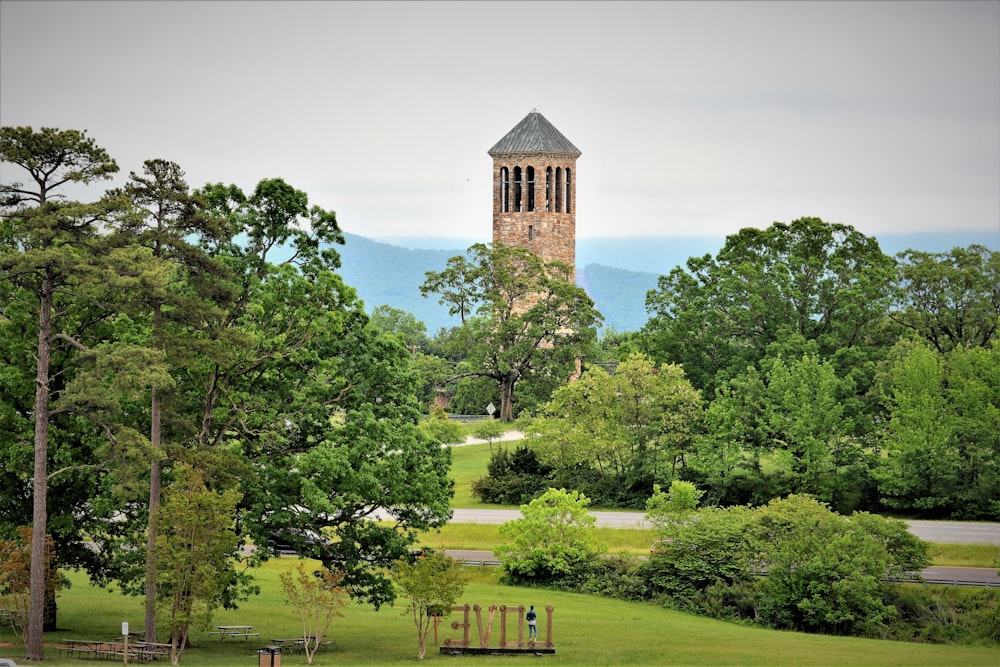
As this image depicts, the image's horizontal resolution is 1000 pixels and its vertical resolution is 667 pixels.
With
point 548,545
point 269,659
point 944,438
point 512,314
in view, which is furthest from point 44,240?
point 512,314

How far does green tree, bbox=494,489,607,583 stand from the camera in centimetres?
5256

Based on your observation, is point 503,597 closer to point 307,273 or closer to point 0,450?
point 307,273

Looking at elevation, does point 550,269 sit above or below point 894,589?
above

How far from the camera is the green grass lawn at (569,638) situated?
38406mm

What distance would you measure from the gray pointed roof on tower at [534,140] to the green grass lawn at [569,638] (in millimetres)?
63077

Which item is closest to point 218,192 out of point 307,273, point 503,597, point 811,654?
point 307,273

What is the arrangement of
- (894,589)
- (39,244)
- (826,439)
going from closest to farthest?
1. (39,244)
2. (894,589)
3. (826,439)

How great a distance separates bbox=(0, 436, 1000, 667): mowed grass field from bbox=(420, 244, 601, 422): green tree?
41.0m

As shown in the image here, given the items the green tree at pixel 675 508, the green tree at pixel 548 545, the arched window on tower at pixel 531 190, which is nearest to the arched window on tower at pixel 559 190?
the arched window on tower at pixel 531 190

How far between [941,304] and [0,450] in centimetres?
5104

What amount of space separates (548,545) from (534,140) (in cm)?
6177

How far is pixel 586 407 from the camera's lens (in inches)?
2758

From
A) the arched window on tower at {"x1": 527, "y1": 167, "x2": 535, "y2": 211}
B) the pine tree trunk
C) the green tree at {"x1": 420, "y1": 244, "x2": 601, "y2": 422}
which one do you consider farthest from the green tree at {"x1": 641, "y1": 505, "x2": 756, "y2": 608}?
the arched window on tower at {"x1": 527, "y1": 167, "x2": 535, "y2": 211}

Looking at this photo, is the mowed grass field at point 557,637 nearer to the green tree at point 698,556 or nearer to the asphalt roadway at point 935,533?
the green tree at point 698,556
